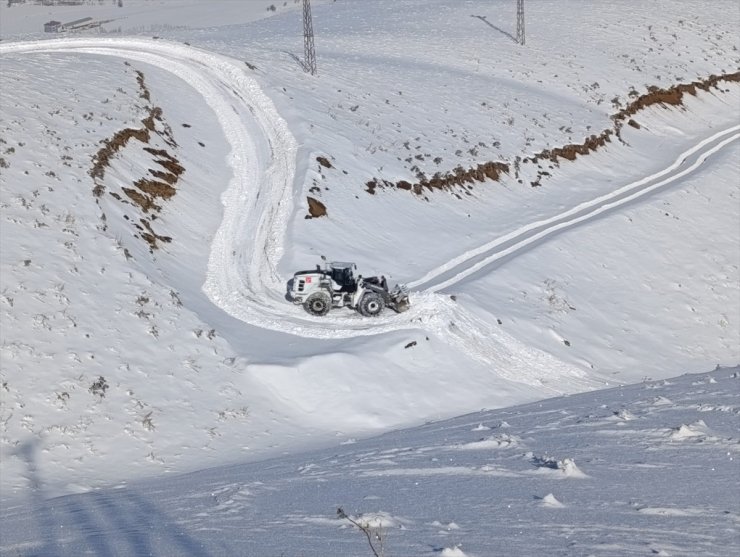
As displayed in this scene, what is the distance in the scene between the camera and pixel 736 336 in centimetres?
3550

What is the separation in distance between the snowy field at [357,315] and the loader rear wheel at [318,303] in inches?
18.0

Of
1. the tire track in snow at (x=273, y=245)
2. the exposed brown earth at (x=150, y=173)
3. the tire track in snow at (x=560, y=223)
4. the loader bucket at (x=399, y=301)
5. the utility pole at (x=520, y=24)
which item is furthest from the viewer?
the utility pole at (x=520, y=24)

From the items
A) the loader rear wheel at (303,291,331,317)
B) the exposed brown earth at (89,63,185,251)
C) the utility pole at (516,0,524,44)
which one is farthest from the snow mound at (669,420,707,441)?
the utility pole at (516,0,524,44)

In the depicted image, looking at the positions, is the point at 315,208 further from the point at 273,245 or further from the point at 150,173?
the point at 150,173

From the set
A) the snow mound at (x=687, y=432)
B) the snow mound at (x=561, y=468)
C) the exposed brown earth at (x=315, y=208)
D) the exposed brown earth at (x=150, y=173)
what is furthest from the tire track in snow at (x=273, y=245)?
the snow mound at (x=561, y=468)

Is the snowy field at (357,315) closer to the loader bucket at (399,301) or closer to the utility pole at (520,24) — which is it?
the loader bucket at (399,301)

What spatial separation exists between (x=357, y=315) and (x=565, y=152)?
24246 mm

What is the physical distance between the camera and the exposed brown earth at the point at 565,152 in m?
42.3

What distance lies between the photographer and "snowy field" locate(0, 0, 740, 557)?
43.8 feet

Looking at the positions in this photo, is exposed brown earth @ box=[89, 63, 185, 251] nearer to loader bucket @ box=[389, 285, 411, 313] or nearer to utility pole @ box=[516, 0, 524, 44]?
loader bucket @ box=[389, 285, 411, 313]

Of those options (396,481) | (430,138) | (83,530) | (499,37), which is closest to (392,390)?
(396,481)

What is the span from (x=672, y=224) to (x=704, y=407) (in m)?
26.5

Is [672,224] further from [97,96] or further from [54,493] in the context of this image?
[54,493]

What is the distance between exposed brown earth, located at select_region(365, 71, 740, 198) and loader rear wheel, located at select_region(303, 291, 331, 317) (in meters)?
11.2
